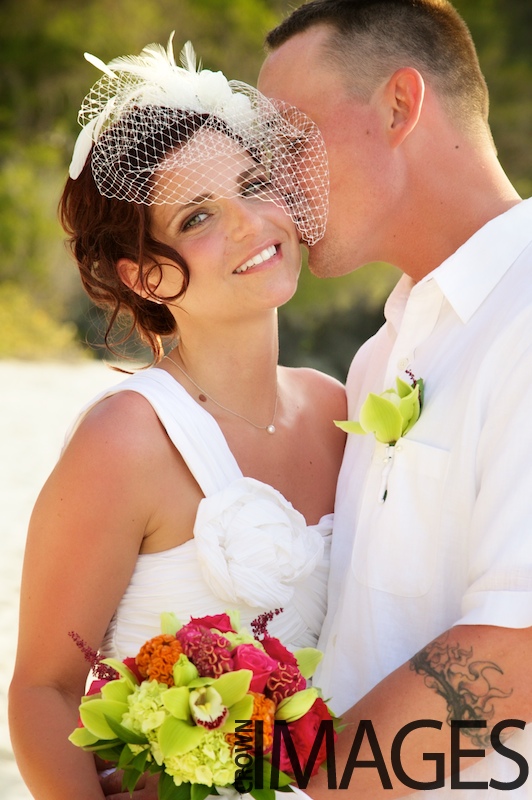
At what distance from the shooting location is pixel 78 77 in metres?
23.2

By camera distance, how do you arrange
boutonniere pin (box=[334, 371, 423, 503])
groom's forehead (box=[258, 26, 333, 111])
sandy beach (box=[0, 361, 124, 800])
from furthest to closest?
sandy beach (box=[0, 361, 124, 800])
groom's forehead (box=[258, 26, 333, 111])
boutonniere pin (box=[334, 371, 423, 503])

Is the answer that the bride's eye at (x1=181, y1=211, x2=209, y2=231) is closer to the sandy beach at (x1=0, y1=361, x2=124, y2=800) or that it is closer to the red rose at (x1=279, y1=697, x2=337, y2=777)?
the red rose at (x1=279, y1=697, x2=337, y2=777)

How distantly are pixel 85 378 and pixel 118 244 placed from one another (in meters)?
11.7

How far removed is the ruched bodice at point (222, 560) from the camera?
2.88 m

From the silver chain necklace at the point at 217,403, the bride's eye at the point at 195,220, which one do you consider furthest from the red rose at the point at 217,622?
the bride's eye at the point at 195,220

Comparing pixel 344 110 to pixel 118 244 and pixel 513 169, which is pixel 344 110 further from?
pixel 513 169

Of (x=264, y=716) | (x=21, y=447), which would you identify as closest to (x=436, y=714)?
(x=264, y=716)

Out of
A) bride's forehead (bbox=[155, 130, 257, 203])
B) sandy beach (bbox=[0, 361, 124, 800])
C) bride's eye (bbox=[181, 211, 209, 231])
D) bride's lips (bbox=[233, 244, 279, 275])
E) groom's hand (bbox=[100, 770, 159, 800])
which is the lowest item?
sandy beach (bbox=[0, 361, 124, 800])

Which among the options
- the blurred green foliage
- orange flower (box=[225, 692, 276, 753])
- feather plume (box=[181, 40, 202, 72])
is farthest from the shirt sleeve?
the blurred green foliage

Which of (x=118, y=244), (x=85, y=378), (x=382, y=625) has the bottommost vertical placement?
(x=85, y=378)

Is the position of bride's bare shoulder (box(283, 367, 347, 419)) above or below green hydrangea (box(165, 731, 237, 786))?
above

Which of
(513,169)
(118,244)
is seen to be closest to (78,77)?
(513,169)

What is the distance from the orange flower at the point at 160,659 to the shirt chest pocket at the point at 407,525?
75 cm

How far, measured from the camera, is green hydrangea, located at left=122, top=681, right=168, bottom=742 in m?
1.92
